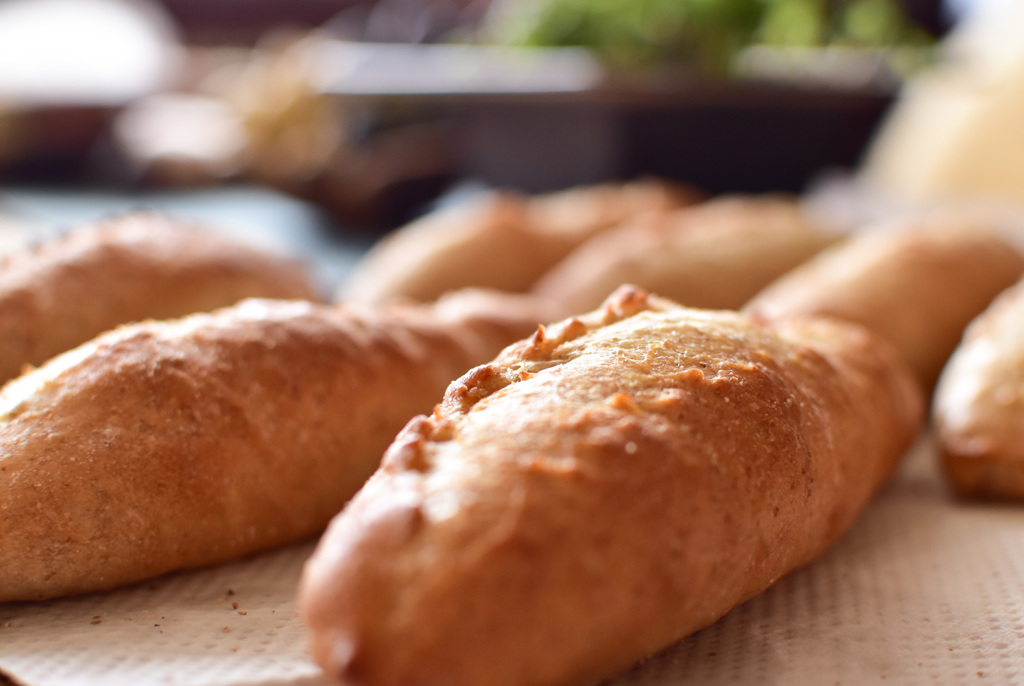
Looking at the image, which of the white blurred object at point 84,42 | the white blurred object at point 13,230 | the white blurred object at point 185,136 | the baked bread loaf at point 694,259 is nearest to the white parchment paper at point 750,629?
the baked bread loaf at point 694,259

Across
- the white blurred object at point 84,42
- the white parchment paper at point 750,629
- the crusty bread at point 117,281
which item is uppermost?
the white blurred object at point 84,42

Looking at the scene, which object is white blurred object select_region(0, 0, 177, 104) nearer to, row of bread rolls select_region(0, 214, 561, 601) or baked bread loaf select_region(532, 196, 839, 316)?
baked bread loaf select_region(532, 196, 839, 316)

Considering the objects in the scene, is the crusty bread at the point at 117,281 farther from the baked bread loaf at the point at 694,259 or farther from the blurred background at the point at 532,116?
the blurred background at the point at 532,116

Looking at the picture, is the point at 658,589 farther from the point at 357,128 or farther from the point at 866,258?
the point at 357,128

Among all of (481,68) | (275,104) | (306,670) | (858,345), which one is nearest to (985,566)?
(858,345)

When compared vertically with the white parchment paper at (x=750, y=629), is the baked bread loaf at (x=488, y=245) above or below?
above

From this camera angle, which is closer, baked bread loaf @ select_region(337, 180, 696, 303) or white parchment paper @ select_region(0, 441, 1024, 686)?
white parchment paper @ select_region(0, 441, 1024, 686)

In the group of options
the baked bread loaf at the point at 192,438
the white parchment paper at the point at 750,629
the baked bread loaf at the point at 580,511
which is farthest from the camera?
the baked bread loaf at the point at 192,438

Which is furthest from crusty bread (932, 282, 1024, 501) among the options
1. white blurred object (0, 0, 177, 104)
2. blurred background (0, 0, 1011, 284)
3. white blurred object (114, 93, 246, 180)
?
white blurred object (0, 0, 177, 104)
